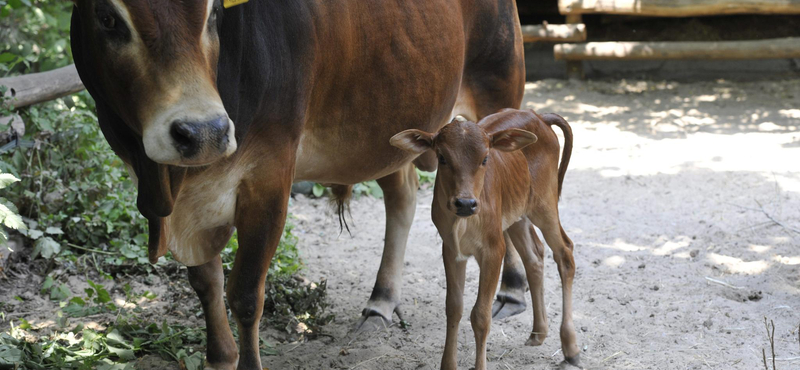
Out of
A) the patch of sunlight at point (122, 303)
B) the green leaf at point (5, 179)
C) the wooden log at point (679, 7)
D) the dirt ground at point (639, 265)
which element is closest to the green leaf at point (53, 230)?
the dirt ground at point (639, 265)

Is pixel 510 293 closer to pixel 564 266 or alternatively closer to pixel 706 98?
pixel 564 266

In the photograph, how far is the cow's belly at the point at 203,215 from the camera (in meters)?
2.77

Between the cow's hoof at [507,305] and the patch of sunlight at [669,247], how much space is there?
43.9 inches

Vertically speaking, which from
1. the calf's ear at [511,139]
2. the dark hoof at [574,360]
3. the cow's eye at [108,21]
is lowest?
the dark hoof at [574,360]

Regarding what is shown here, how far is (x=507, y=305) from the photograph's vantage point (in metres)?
4.23

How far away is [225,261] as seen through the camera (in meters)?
4.34

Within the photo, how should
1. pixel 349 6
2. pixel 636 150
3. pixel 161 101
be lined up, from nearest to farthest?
pixel 161 101 → pixel 349 6 → pixel 636 150

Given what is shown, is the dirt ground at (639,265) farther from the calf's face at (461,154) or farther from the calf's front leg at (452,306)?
the calf's face at (461,154)

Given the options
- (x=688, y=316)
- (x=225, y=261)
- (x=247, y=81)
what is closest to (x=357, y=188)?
(x=225, y=261)

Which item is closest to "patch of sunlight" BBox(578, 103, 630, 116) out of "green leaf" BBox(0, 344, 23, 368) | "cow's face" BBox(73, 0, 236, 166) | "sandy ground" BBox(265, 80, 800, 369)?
"sandy ground" BBox(265, 80, 800, 369)

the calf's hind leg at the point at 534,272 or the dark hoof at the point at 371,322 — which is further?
the dark hoof at the point at 371,322

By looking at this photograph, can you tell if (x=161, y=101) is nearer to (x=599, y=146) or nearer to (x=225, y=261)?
(x=225, y=261)

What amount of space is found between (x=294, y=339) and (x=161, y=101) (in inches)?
73.0

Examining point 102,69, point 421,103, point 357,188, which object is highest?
point 102,69
